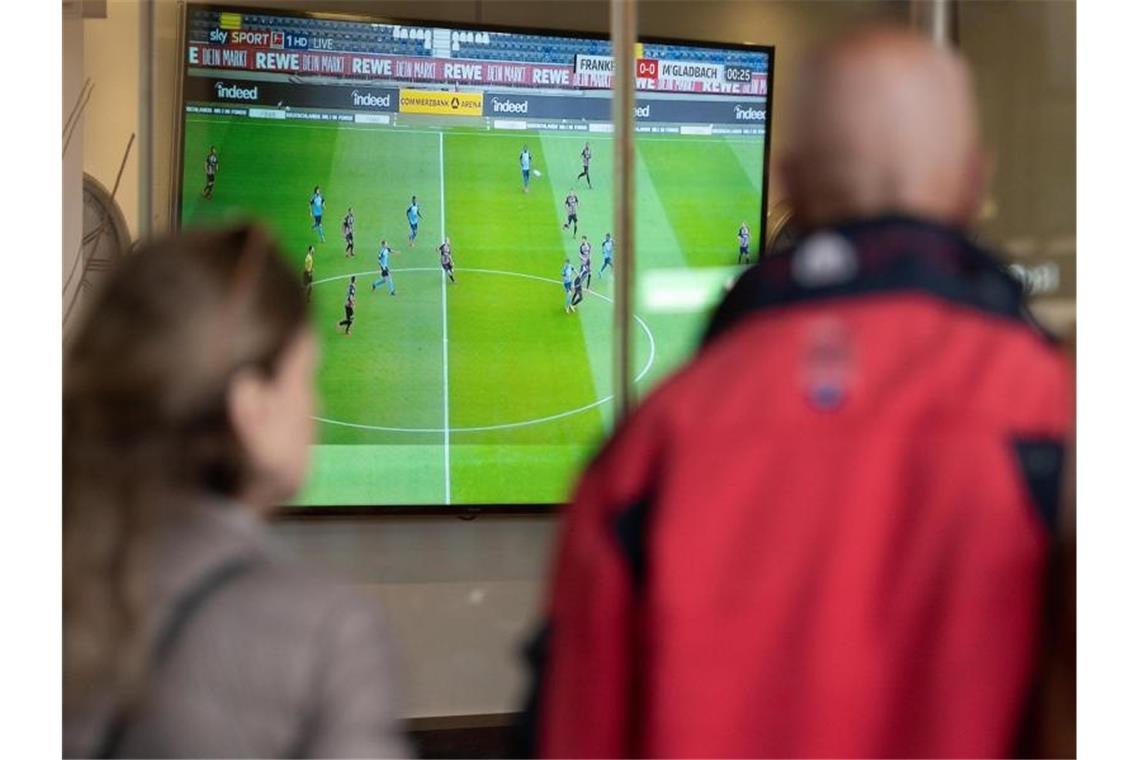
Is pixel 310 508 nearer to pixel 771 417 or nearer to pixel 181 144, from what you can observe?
pixel 181 144

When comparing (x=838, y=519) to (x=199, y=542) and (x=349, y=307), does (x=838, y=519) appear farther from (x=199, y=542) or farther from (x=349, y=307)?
(x=349, y=307)

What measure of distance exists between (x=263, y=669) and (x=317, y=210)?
13.1 feet

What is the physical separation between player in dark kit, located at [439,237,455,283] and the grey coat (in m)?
3.99

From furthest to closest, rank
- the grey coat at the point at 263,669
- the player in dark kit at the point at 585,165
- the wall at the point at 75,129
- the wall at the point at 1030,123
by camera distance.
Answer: the player in dark kit at the point at 585,165 → the wall at the point at 75,129 → the wall at the point at 1030,123 → the grey coat at the point at 263,669

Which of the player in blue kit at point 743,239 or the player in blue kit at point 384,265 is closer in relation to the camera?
the player in blue kit at point 384,265

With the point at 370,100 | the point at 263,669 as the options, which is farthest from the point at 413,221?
the point at 263,669

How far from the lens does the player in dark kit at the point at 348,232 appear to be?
17.5ft

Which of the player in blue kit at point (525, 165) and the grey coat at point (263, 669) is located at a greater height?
the player in blue kit at point (525, 165)

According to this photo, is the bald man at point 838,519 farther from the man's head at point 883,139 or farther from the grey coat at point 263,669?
the grey coat at point 263,669

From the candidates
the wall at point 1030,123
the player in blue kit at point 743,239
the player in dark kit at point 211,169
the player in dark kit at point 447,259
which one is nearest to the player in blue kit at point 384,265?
the player in dark kit at point 447,259

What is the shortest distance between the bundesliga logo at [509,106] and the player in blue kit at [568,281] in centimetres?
57

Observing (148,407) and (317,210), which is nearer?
(148,407)

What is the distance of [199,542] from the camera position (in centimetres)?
149
